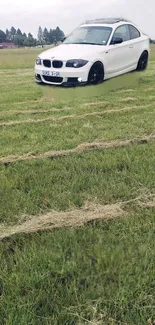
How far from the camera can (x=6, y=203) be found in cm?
250

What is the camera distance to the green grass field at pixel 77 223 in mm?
1611

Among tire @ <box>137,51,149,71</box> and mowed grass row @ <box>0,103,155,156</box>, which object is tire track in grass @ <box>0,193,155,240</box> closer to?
mowed grass row @ <box>0,103,155,156</box>

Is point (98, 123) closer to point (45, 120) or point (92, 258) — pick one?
point (45, 120)

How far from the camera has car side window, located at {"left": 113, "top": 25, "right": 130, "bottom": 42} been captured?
8463 millimetres

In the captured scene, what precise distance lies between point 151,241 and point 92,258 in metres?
0.38

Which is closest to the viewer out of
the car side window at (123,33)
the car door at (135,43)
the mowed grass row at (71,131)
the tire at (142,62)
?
the mowed grass row at (71,131)

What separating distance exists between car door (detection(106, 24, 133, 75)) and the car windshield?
209 millimetres

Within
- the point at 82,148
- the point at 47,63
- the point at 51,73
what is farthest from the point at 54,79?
the point at 82,148

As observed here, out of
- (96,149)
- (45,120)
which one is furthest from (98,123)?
(96,149)

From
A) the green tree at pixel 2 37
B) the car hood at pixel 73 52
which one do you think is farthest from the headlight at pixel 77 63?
the green tree at pixel 2 37

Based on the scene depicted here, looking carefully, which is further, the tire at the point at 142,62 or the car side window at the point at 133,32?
the tire at the point at 142,62

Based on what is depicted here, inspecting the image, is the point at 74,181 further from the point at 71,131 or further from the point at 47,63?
the point at 47,63

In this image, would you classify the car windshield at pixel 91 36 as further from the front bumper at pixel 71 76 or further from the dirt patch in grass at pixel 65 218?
the dirt patch in grass at pixel 65 218

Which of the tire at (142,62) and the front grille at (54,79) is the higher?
the tire at (142,62)
